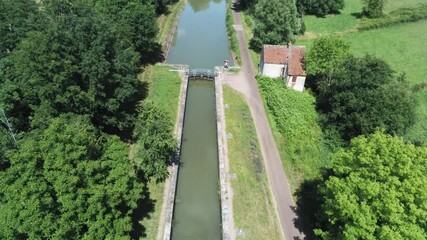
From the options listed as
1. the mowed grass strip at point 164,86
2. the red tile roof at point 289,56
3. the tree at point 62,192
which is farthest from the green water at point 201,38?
the tree at point 62,192

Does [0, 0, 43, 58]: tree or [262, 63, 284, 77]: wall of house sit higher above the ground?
[0, 0, 43, 58]: tree

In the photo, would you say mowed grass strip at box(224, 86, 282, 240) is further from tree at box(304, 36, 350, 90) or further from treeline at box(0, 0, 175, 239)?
tree at box(304, 36, 350, 90)

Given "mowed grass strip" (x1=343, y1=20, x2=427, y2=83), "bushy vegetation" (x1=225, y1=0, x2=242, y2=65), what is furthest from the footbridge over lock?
"mowed grass strip" (x1=343, y1=20, x2=427, y2=83)

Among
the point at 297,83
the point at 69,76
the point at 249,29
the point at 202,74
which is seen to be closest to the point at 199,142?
the point at 202,74

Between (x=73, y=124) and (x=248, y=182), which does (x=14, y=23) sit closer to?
(x=73, y=124)

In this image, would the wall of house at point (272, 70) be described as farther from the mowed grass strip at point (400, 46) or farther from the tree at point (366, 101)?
the mowed grass strip at point (400, 46)
